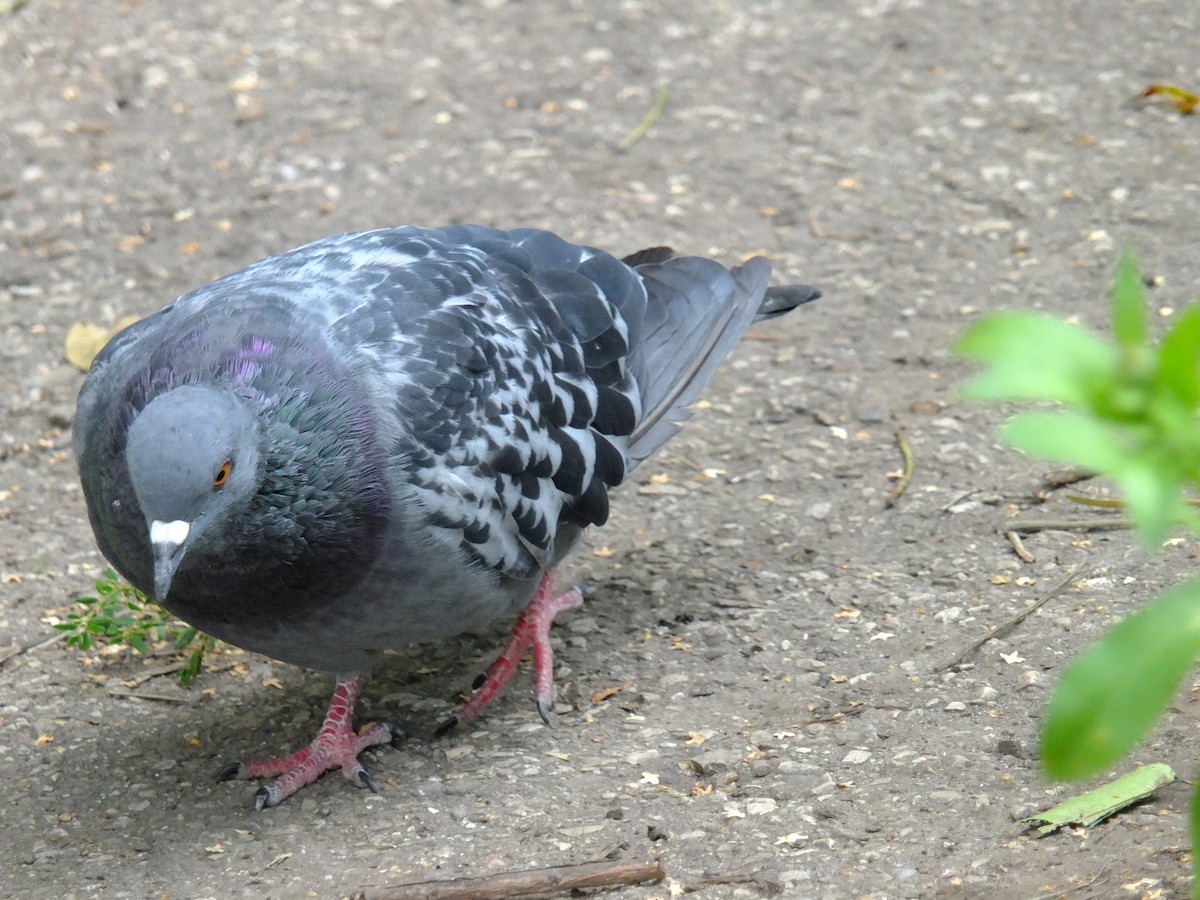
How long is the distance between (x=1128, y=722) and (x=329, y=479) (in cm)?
248

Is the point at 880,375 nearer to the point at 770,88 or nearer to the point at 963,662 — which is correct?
the point at 963,662

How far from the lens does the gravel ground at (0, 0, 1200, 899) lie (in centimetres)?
377

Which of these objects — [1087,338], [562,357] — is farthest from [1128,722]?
[562,357]

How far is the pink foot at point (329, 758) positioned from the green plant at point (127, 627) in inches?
22.3

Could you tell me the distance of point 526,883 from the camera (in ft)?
11.3

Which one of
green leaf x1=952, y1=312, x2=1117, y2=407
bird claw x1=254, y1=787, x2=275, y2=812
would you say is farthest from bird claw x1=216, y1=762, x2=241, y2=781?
green leaf x1=952, y1=312, x2=1117, y2=407

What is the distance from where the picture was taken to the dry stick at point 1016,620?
4374 millimetres

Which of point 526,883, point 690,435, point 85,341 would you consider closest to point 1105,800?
point 526,883

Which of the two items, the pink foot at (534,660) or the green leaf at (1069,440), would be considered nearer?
the green leaf at (1069,440)

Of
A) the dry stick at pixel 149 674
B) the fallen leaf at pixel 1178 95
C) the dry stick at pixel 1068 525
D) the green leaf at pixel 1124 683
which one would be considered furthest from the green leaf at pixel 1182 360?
the fallen leaf at pixel 1178 95

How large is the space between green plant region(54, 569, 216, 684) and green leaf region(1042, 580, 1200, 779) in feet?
11.5

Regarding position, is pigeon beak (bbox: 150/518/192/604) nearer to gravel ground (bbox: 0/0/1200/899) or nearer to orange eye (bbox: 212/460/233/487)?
orange eye (bbox: 212/460/233/487)

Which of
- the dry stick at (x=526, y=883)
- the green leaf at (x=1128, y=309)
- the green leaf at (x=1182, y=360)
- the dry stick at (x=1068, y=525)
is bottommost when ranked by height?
the dry stick at (x=1068, y=525)

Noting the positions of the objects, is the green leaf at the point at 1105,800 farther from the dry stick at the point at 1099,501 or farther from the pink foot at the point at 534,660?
the pink foot at the point at 534,660
